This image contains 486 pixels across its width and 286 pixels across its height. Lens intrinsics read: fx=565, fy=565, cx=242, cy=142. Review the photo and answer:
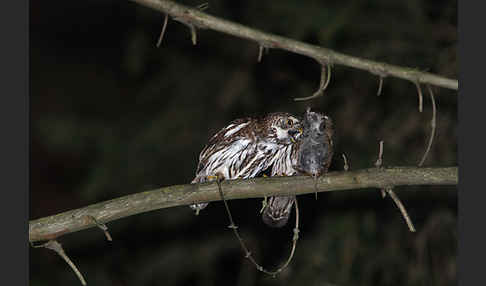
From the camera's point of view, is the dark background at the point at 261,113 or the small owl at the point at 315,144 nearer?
the small owl at the point at 315,144

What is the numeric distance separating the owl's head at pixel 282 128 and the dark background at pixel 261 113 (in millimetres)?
1674

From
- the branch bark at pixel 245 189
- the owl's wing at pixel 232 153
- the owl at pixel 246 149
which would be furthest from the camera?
the owl's wing at pixel 232 153

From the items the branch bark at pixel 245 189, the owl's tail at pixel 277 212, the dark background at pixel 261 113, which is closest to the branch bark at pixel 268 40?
the branch bark at pixel 245 189

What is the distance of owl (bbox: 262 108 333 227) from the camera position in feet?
13.0

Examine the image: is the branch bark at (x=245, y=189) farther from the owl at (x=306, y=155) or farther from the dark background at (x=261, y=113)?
the dark background at (x=261, y=113)


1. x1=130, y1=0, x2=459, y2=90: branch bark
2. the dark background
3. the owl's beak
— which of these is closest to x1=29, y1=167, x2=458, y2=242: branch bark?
x1=130, y1=0, x2=459, y2=90: branch bark

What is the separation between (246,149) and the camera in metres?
4.79

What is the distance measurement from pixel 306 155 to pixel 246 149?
0.86m

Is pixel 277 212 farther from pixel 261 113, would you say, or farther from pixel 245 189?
pixel 261 113

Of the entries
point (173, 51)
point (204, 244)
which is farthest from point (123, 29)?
point (204, 244)

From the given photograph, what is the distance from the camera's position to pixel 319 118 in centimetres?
421

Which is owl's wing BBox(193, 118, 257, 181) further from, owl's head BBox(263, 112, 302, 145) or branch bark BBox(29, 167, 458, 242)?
branch bark BBox(29, 167, 458, 242)

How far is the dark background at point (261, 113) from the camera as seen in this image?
22.4 feet

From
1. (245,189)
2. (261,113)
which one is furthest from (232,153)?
(261,113)
